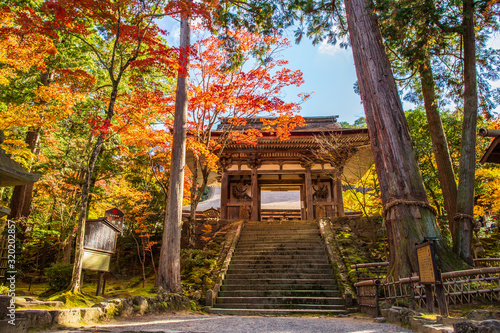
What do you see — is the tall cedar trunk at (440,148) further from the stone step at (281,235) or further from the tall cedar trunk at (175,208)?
the tall cedar trunk at (175,208)

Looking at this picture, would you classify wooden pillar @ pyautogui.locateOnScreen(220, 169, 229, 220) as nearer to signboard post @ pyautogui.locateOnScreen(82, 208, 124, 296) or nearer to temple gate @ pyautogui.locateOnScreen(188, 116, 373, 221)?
temple gate @ pyautogui.locateOnScreen(188, 116, 373, 221)

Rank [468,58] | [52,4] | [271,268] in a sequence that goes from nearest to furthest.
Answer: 1. [52,4]
2. [468,58]
3. [271,268]

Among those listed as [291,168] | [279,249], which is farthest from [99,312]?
[291,168]

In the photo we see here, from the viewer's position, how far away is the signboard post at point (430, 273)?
4.21m

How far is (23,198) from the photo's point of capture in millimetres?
10844

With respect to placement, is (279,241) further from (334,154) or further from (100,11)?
(100,11)

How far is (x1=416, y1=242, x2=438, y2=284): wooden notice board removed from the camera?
4230 mm

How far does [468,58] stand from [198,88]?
818 centimetres

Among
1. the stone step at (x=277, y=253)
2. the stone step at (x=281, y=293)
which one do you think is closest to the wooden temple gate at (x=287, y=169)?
the stone step at (x=277, y=253)

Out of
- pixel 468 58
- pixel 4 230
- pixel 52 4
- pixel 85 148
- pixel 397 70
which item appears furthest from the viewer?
pixel 85 148

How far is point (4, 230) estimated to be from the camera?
8664 mm

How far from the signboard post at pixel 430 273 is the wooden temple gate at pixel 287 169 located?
31.2 feet

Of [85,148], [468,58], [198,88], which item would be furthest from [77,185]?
[468,58]

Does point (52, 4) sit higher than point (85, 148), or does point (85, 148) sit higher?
point (52, 4)
